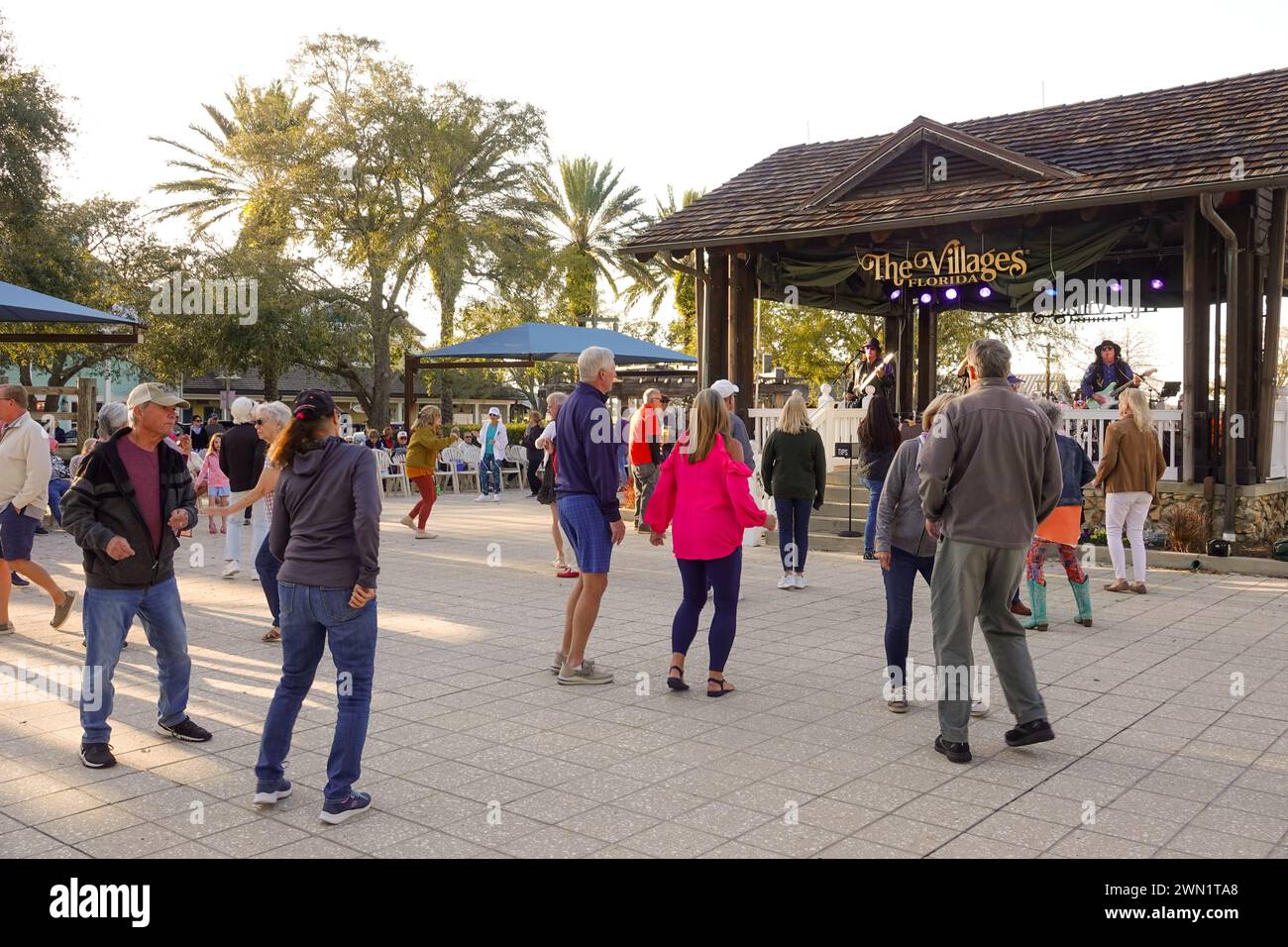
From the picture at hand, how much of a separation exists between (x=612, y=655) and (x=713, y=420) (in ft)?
6.57

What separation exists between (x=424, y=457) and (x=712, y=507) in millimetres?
8675

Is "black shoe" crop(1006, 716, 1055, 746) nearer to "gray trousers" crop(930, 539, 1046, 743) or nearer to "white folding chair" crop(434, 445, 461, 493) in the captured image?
"gray trousers" crop(930, 539, 1046, 743)

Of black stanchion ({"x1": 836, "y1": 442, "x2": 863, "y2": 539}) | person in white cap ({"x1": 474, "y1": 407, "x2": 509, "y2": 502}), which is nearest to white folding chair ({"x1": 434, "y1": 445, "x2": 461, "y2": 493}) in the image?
person in white cap ({"x1": 474, "y1": 407, "x2": 509, "y2": 502})

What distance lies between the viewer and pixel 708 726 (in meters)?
5.70

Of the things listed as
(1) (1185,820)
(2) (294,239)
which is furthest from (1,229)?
(1) (1185,820)

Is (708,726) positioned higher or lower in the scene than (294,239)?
lower

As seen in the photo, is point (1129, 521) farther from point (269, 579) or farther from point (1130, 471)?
point (269, 579)

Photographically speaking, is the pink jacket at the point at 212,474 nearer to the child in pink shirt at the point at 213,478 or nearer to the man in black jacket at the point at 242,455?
the child in pink shirt at the point at 213,478

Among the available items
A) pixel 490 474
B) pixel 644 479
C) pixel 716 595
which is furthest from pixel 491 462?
pixel 716 595

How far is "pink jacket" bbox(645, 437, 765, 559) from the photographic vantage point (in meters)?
6.20

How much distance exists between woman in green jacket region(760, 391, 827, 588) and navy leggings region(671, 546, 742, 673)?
3704mm

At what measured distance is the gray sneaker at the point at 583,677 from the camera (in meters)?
6.56

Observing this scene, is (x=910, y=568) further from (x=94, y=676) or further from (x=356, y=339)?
(x=356, y=339)

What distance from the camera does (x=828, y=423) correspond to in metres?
15.9
